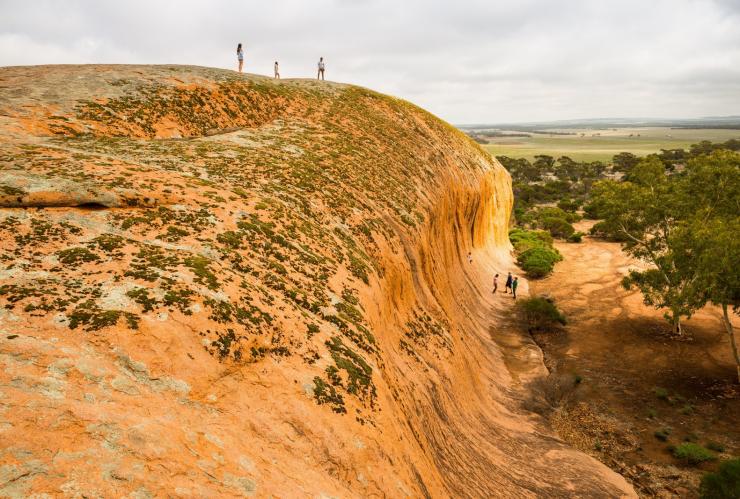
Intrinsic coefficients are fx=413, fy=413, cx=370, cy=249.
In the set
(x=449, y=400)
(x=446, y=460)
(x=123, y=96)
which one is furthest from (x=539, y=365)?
(x=123, y=96)

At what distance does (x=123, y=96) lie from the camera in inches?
786

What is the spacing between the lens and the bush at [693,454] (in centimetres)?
1819

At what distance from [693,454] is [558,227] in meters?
55.2

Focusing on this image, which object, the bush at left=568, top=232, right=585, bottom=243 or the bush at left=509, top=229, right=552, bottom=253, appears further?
the bush at left=568, top=232, right=585, bottom=243

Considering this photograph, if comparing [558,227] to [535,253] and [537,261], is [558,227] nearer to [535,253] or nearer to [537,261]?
[535,253]

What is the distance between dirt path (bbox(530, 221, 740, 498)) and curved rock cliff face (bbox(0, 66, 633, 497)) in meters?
2.65

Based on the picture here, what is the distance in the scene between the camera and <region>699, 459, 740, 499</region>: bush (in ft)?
48.3

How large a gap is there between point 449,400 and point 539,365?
1356 cm

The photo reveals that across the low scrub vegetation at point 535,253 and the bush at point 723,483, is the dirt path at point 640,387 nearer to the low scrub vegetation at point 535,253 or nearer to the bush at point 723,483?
the bush at point 723,483

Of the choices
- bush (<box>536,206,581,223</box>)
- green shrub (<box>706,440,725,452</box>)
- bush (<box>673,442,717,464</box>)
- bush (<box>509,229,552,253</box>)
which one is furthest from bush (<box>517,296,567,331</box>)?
bush (<box>536,206,581,223</box>)

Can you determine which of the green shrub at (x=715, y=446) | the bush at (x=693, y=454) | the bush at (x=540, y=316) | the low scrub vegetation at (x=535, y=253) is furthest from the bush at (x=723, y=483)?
the low scrub vegetation at (x=535, y=253)

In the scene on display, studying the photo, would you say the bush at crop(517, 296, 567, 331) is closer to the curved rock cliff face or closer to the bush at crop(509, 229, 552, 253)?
the curved rock cliff face

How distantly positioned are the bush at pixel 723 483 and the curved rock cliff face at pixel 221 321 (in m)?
2.80

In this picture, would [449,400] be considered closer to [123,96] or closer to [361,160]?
[361,160]
